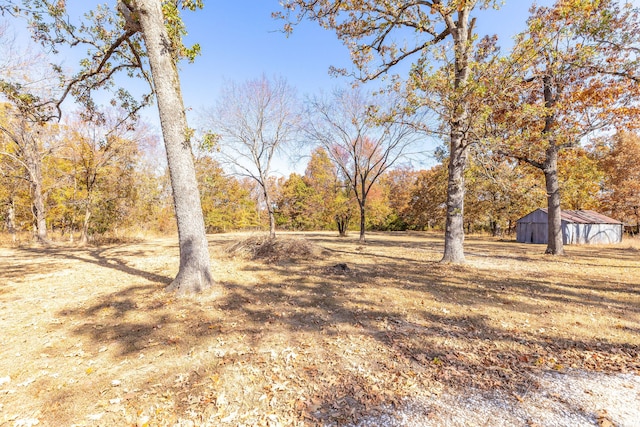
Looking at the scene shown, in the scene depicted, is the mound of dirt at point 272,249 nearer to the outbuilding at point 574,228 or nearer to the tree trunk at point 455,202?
the tree trunk at point 455,202

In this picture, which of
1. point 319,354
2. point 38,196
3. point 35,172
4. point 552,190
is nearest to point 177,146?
point 319,354

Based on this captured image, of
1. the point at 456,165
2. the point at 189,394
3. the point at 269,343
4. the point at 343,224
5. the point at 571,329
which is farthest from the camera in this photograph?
the point at 343,224

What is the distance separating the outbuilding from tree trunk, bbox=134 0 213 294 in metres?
22.5

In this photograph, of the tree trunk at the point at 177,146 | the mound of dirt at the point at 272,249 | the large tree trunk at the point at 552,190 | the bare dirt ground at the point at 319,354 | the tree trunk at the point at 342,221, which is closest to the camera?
the bare dirt ground at the point at 319,354

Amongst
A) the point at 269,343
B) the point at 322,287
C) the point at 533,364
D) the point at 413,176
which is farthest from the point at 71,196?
the point at 413,176

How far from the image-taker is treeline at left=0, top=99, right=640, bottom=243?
1279 centimetres

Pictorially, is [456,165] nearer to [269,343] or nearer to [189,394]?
[269,343]

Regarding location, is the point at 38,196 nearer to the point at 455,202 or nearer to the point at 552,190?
the point at 455,202

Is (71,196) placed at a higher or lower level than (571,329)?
higher

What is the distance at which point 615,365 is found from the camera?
2.96 metres

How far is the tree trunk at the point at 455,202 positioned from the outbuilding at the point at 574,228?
1483cm

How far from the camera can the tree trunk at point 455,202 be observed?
808 cm

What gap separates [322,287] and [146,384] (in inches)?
155

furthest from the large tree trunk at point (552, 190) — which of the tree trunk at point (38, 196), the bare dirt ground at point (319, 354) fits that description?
the tree trunk at point (38, 196)
